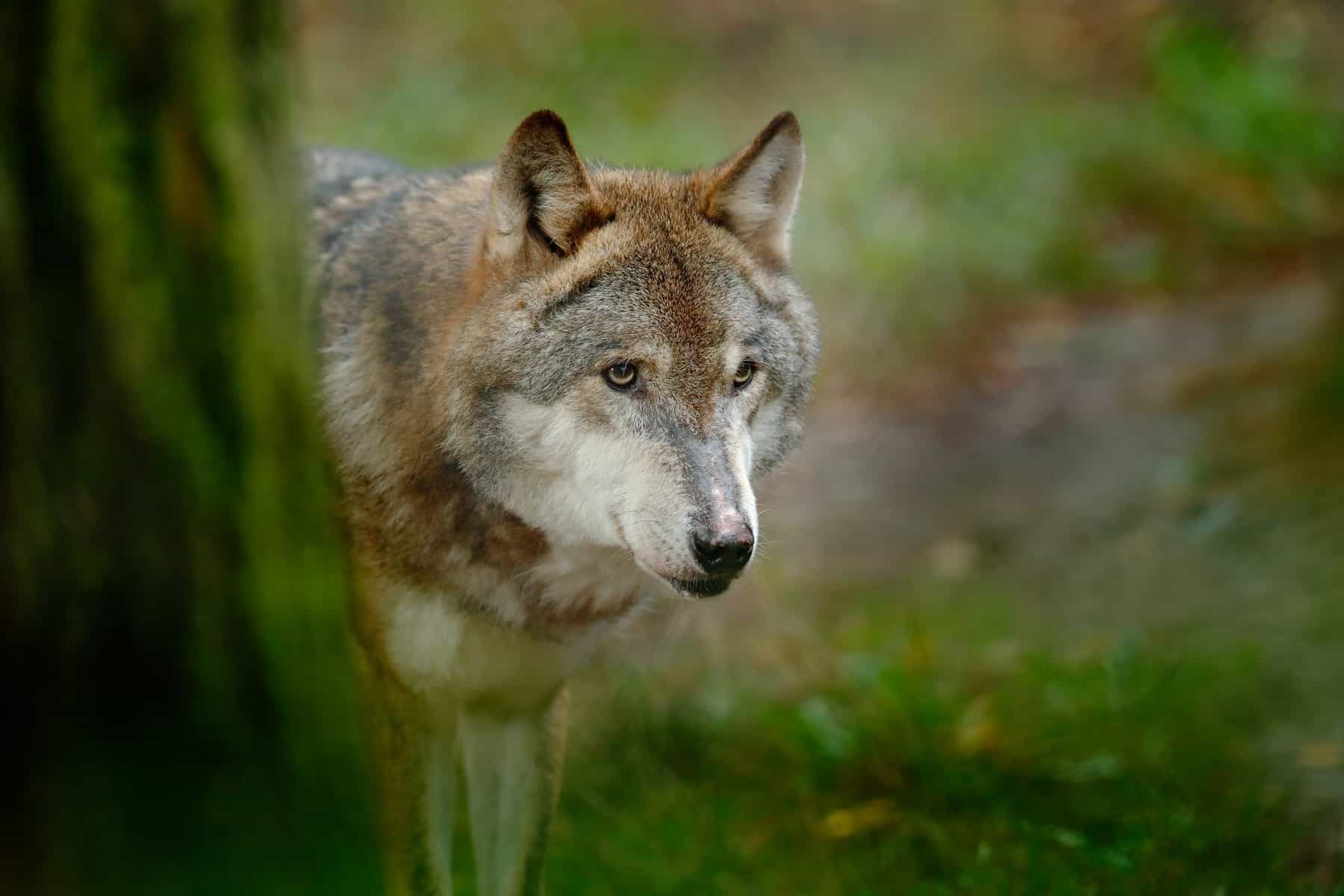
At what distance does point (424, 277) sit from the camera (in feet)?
11.9

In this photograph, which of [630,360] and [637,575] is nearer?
[630,360]

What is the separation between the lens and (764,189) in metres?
3.71

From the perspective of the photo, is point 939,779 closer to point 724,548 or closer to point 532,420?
point 724,548

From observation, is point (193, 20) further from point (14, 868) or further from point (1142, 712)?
point (1142, 712)

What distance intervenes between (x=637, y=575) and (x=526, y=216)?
1011 mm

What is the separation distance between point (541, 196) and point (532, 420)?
22.6 inches

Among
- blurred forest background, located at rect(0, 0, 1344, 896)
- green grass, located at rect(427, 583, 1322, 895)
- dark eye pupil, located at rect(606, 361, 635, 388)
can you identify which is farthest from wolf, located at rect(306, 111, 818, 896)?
green grass, located at rect(427, 583, 1322, 895)

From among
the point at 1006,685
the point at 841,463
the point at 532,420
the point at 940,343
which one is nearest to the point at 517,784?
the point at 532,420

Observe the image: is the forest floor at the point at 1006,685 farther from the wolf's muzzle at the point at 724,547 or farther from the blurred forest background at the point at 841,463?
the wolf's muzzle at the point at 724,547

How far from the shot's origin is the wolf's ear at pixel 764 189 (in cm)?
359

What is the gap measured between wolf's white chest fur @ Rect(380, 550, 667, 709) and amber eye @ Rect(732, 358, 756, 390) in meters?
0.56

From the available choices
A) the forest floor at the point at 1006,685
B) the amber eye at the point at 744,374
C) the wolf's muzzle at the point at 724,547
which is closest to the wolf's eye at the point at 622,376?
the amber eye at the point at 744,374

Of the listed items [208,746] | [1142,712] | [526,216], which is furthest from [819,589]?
[208,746]

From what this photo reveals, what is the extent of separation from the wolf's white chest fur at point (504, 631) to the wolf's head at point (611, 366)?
177 mm
